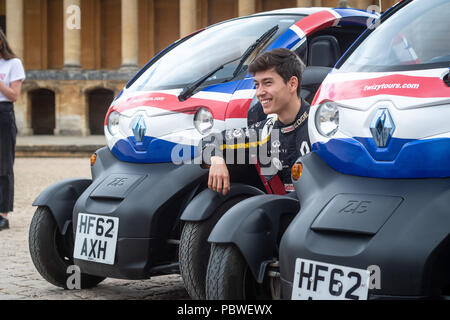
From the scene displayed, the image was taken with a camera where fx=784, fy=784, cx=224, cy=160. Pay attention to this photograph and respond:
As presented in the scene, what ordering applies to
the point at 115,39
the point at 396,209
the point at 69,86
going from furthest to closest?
the point at 115,39
the point at 69,86
the point at 396,209

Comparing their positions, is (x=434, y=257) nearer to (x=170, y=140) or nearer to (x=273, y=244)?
(x=273, y=244)

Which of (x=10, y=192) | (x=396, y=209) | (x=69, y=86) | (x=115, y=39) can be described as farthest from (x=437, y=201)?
(x=115, y=39)

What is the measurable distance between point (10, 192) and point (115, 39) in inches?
1592

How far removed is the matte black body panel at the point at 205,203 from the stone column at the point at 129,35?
37724 millimetres

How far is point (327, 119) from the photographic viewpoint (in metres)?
3.21

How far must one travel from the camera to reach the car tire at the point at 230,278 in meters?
3.19

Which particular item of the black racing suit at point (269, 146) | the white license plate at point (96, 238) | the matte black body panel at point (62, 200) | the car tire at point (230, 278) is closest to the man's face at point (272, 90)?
the black racing suit at point (269, 146)

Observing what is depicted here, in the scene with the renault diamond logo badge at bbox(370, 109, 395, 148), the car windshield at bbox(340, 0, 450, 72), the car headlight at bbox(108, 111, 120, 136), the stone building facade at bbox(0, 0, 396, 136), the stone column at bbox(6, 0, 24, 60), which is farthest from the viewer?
the stone column at bbox(6, 0, 24, 60)

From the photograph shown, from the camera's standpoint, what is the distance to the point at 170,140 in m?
4.24

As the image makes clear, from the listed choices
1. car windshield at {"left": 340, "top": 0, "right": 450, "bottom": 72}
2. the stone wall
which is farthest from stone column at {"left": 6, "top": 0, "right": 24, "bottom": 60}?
car windshield at {"left": 340, "top": 0, "right": 450, "bottom": 72}

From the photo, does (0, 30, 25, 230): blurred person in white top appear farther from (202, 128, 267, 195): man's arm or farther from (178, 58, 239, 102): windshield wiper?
(202, 128, 267, 195): man's arm

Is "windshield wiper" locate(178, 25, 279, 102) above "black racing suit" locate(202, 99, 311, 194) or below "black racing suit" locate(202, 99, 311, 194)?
above

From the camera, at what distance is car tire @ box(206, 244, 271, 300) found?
319 cm

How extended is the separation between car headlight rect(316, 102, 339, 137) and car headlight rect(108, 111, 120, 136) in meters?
1.63
